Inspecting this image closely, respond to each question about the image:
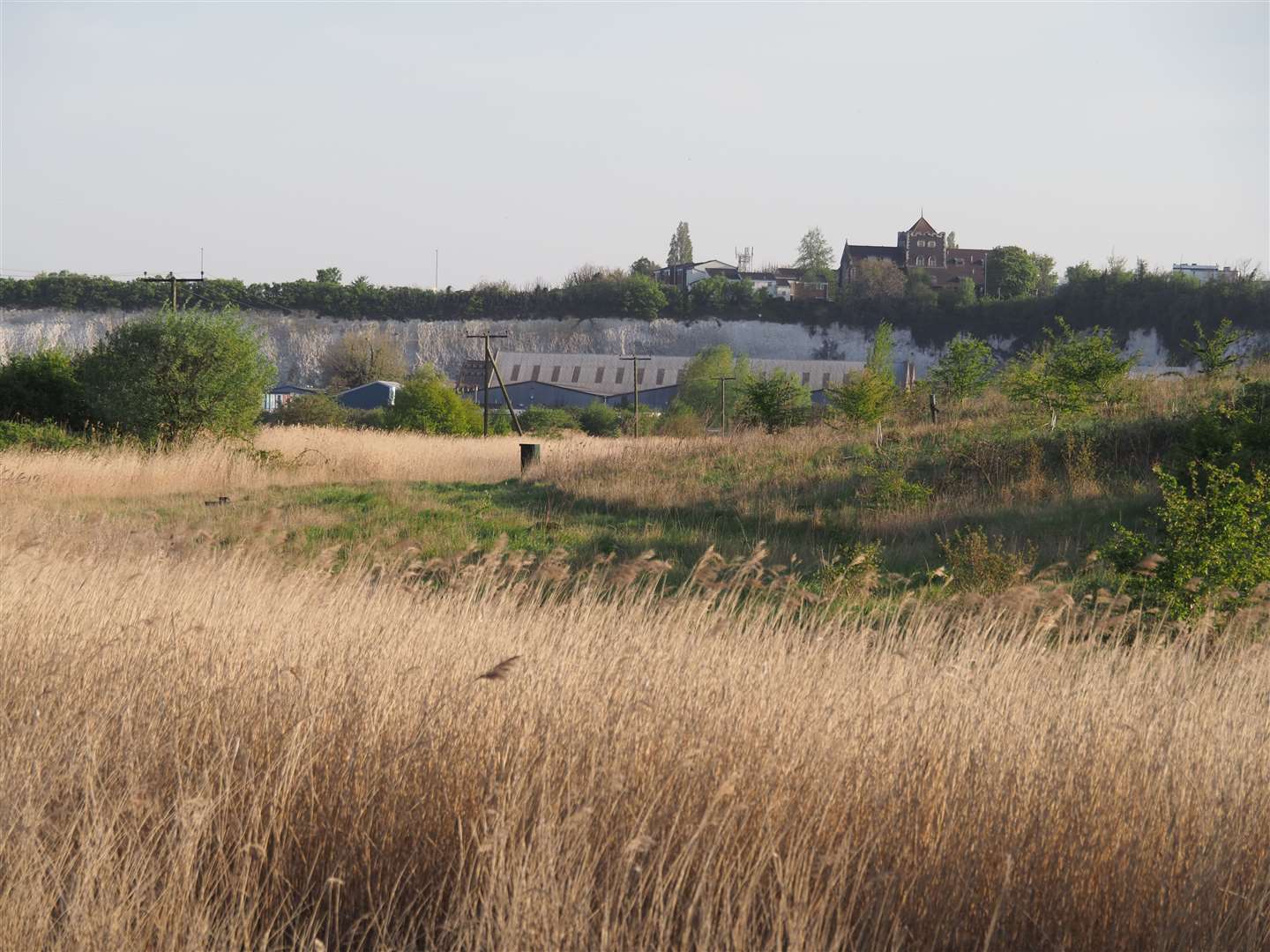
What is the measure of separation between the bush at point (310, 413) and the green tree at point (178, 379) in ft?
68.9

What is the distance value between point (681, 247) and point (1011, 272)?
4294 cm

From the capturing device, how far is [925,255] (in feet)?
419

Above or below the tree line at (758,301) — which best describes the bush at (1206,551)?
below

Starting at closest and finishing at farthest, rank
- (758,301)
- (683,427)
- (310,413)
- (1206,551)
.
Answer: (1206,551)
(683,427)
(310,413)
(758,301)

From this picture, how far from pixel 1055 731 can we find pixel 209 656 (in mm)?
3800

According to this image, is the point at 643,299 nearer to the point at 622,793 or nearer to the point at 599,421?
the point at 599,421

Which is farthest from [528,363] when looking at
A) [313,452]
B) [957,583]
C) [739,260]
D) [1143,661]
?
[1143,661]

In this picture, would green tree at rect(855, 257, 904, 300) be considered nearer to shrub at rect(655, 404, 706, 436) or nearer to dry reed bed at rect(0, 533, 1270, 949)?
shrub at rect(655, 404, 706, 436)

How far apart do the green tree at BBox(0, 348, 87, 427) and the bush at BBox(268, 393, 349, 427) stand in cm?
1857

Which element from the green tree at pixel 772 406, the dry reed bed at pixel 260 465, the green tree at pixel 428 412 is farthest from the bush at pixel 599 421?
the dry reed bed at pixel 260 465

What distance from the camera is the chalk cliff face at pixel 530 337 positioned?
94.8 m

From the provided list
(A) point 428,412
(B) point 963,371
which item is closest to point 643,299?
(A) point 428,412

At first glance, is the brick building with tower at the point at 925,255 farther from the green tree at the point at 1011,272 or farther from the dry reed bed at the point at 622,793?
the dry reed bed at the point at 622,793

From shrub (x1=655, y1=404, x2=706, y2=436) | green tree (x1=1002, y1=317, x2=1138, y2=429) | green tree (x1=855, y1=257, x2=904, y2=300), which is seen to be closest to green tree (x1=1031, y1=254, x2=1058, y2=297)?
green tree (x1=855, y1=257, x2=904, y2=300)
